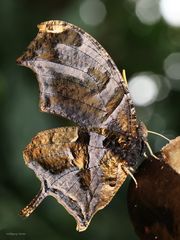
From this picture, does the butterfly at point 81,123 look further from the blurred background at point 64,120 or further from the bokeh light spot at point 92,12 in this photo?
the bokeh light spot at point 92,12

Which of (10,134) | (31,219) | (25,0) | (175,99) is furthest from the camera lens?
(175,99)

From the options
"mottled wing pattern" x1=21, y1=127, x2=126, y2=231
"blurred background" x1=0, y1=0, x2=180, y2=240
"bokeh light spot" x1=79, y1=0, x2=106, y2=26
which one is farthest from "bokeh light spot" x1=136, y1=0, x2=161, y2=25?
"mottled wing pattern" x1=21, y1=127, x2=126, y2=231

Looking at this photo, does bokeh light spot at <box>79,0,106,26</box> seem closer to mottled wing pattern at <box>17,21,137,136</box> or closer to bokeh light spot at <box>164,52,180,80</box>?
bokeh light spot at <box>164,52,180,80</box>

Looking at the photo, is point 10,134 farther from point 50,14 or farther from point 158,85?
point 158,85

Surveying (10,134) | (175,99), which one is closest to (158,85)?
(175,99)

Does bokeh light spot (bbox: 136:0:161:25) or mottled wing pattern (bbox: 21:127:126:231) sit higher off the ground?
bokeh light spot (bbox: 136:0:161:25)

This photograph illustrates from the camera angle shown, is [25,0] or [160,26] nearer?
[25,0]
